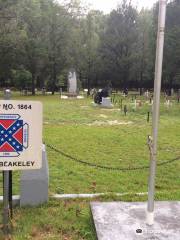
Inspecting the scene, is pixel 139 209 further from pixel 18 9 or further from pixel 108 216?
pixel 18 9

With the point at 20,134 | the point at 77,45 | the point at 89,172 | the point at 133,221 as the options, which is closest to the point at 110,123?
A: the point at 89,172

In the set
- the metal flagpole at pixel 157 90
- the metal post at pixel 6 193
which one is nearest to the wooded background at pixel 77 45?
the metal post at pixel 6 193

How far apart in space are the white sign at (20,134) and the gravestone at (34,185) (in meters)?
0.97

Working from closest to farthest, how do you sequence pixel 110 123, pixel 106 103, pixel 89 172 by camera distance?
pixel 89 172 → pixel 110 123 → pixel 106 103

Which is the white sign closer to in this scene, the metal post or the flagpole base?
the metal post

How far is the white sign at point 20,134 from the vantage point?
159 inches

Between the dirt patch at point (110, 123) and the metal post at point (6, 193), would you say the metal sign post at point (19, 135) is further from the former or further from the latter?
the dirt patch at point (110, 123)

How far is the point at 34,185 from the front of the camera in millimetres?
5133

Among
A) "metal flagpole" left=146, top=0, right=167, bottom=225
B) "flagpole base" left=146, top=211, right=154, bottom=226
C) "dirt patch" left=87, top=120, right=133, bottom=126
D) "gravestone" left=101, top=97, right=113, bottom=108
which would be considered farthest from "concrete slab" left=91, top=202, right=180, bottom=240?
"gravestone" left=101, top=97, right=113, bottom=108

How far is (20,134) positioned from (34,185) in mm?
1240

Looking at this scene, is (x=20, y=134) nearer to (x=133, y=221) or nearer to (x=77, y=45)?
(x=133, y=221)

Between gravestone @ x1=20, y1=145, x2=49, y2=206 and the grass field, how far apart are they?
0.13 metres

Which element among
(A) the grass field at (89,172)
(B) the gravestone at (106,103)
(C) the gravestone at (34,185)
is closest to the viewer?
(A) the grass field at (89,172)

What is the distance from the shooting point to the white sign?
159 inches
